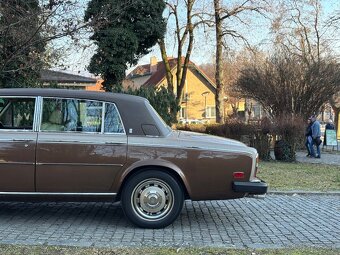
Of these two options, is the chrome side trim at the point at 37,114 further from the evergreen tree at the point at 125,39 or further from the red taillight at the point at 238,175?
the evergreen tree at the point at 125,39

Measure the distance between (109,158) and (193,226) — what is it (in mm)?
1552

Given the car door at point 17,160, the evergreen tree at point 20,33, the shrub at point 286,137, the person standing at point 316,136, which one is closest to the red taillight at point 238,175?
the car door at point 17,160

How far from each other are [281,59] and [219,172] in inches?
642

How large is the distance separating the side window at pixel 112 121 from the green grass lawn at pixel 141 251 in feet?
5.48

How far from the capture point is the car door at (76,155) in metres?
6.11

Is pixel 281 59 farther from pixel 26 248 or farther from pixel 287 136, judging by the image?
pixel 26 248

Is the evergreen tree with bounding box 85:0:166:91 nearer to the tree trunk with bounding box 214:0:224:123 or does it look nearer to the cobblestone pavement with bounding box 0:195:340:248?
the tree trunk with bounding box 214:0:224:123

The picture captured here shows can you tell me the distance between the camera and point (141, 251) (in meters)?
5.30

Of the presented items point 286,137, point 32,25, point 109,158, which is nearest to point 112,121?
point 109,158

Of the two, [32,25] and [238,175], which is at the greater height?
[32,25]

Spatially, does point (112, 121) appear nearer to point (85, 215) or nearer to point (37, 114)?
point (37, 114)

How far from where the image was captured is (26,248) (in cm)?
534

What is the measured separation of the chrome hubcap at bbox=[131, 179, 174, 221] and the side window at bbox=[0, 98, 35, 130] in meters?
1.68

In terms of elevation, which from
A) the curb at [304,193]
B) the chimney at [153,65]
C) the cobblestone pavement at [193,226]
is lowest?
the cobblestone pavement at [193,226]
